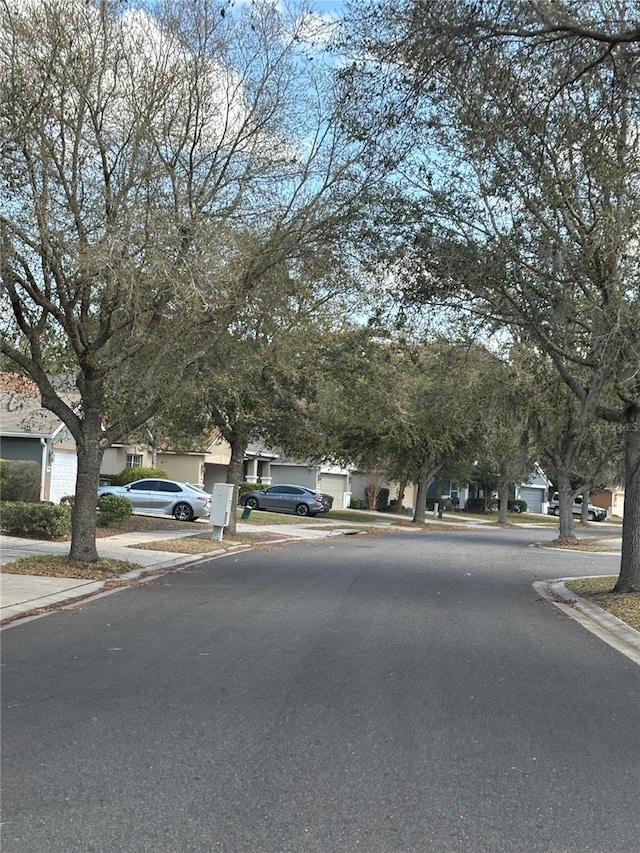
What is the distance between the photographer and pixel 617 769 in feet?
17.7

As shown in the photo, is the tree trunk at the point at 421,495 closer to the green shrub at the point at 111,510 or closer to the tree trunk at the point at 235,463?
the tree trunk at the point at 235,463

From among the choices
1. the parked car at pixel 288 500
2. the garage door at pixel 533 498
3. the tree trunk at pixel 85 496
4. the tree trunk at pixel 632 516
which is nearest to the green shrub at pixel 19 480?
the tree trunk at pixel 85 496

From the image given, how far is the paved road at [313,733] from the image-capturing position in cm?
429

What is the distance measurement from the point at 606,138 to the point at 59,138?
26.9 feet

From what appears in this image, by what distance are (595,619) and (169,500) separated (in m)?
20.5

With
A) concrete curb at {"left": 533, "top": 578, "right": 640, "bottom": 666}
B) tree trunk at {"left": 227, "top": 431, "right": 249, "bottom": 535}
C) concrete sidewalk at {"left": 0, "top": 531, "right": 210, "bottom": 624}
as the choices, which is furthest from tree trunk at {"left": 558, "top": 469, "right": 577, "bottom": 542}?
concrete sidewalk at {"left": 0, "top": 531, "right": 210, "bottom": 624}

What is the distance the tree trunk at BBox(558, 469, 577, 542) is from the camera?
30.6 metres

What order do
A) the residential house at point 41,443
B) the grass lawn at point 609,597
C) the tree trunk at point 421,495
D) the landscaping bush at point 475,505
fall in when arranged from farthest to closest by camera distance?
the landscaping bush at point 475,505 → the tree trunk at point 421,495 → the residential house at point 41,443 → the grass lawn at point 609,597

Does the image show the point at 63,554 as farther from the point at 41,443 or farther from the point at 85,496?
the point at 41,443

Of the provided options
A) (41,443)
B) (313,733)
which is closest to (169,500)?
(41,443)

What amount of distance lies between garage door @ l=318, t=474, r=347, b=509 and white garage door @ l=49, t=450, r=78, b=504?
86.8ft

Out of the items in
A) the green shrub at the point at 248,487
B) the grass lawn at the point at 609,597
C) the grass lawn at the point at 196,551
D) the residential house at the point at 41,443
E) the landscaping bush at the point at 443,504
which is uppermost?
the residential house at the point at 41,443

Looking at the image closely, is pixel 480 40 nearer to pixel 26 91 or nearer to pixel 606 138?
pixel 606 138

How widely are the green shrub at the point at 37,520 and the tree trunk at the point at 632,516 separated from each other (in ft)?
40.4
